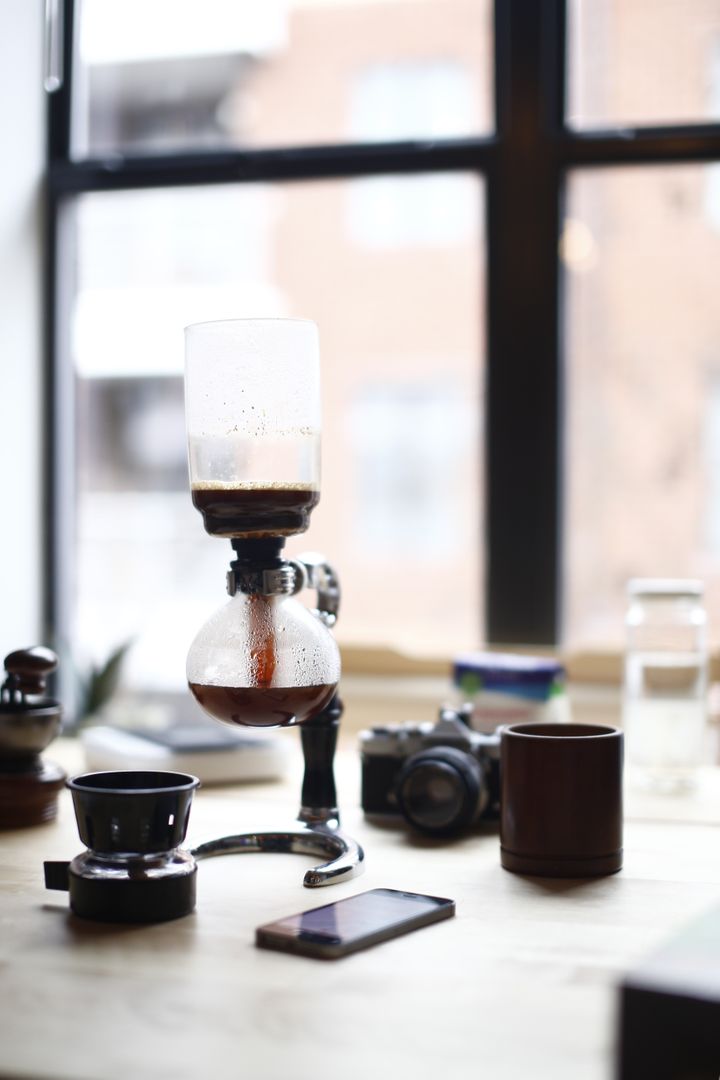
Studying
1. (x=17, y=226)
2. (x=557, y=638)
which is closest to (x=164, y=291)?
(x=17, y=226)

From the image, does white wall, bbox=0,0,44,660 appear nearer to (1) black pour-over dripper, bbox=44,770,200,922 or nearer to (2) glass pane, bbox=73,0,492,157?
(2) glass pane, bbox=73,0,492,157

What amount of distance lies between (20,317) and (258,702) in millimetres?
1734

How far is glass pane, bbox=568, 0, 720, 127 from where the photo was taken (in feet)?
7.58

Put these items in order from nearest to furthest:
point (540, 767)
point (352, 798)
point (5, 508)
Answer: point (540, 767) → point (352, 798) → point (5, 508)

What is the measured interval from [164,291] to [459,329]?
64cm

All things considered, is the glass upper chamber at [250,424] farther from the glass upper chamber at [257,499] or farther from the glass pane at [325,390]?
the glass pane at [325,390]

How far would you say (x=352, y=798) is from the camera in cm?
146

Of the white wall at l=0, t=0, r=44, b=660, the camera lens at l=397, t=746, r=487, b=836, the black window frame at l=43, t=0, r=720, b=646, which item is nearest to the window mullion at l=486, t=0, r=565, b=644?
the black window frame at l=43, t=0, r=720, b=646

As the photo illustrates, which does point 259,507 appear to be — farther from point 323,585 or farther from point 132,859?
point 132,859

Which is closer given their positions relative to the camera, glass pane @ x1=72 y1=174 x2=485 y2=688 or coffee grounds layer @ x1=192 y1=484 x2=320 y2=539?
coffee grounds layer @ x1=192 y1=484 x2=320 y2=539

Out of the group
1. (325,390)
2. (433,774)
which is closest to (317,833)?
(433,774)

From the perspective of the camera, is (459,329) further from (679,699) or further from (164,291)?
(679,699)

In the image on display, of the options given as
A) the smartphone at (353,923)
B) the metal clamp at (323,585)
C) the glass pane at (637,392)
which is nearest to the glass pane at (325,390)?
the glass pane at (637,392)

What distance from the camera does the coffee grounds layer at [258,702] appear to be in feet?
3.49
